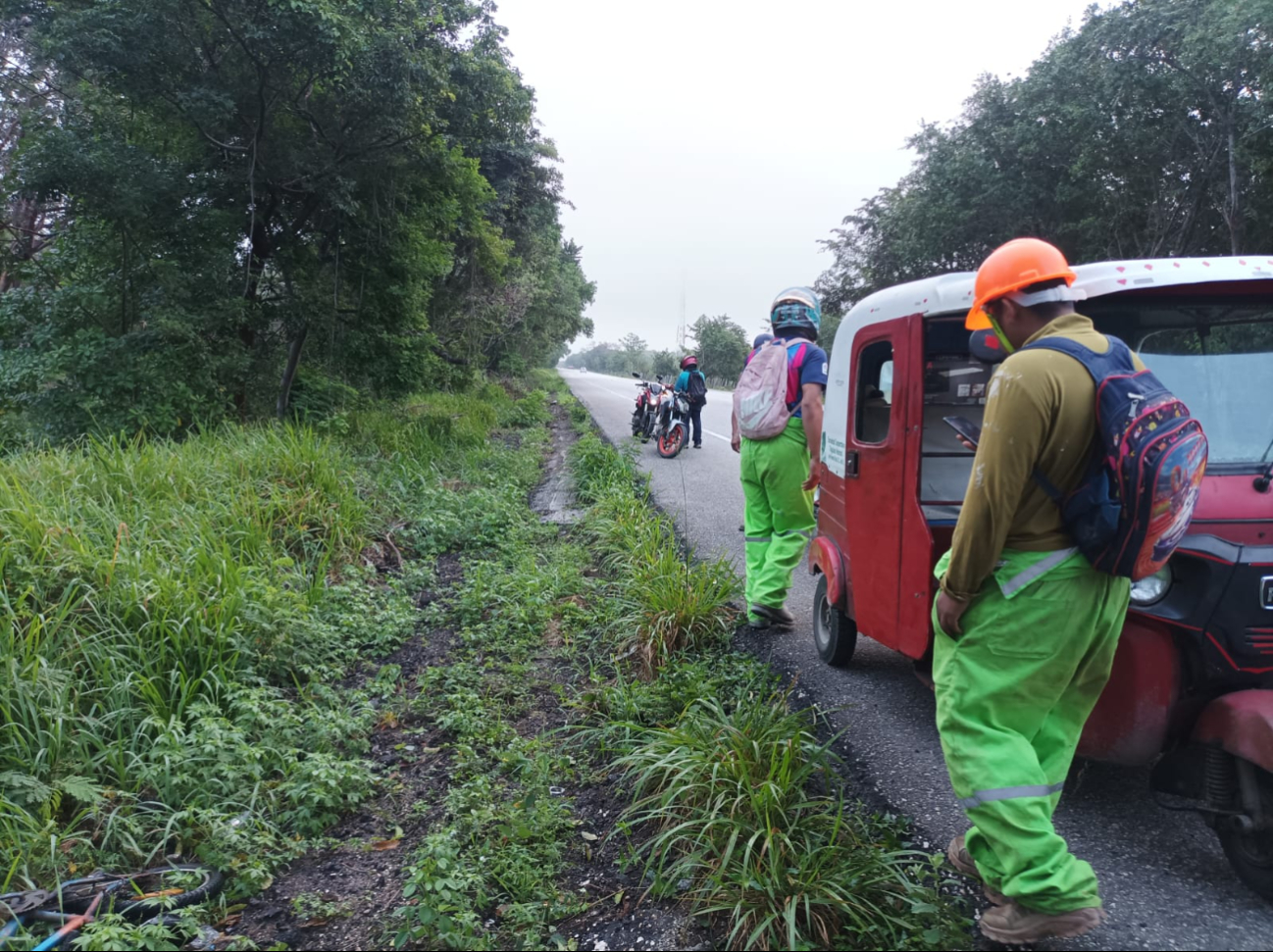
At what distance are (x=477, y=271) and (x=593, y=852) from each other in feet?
64.4

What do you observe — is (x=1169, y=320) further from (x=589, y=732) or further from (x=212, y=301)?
(x=212, y=301)

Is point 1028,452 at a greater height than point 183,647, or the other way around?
point 1028,452

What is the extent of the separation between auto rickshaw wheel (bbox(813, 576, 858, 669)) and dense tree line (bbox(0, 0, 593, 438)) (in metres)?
8.00

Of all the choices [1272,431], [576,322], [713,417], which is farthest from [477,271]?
[576,322]

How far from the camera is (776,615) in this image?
4.46 meters

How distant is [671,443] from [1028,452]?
35.9 ft

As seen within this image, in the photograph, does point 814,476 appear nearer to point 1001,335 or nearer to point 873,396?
point 873,396

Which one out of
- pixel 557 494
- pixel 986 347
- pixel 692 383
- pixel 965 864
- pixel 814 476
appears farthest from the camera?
pixel 692 383

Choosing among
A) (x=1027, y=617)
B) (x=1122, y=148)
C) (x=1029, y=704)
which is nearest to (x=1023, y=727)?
(x=1029, y=704)

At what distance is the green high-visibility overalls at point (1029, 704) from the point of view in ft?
6.32

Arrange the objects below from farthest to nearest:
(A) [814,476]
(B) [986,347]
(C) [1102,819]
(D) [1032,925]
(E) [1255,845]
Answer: (A) [814,476] → (B) [986,347] → (C) [1102,819] → (E) [1255,845] → (D) [1032,925]

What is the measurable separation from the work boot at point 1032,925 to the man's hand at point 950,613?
0.72 meters

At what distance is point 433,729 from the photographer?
3721 mm

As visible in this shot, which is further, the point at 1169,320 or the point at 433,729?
the point at 433,729
